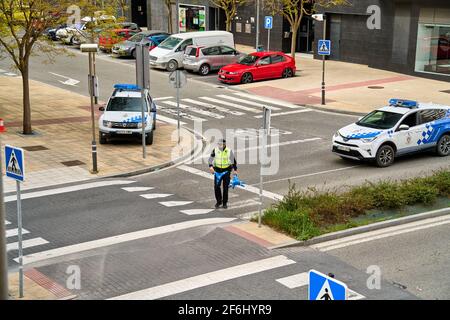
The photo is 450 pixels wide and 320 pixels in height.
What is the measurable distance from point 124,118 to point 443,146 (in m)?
10.3

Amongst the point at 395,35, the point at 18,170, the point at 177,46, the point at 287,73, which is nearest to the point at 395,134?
the point at 18,170

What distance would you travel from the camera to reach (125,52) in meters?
44.5

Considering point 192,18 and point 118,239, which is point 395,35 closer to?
point 192,18

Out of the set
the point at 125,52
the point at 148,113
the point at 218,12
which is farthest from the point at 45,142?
the point at 218,12

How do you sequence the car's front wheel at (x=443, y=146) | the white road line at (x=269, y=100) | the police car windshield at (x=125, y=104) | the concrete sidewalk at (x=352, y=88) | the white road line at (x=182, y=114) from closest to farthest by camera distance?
the car's front wheel at (x=443, y=146), the police car windshield at (x=125, y=104), the white road line at (x=182, y=114), the white road line at (x=269, y=100), the concrete sidewalk at (x=352, y=88)

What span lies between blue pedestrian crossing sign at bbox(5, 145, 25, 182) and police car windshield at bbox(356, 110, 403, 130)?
12.3 m

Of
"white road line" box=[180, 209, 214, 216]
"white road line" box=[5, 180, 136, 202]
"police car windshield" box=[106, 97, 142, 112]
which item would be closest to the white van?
"police car windshield" box=[106, 97, 142, 112]

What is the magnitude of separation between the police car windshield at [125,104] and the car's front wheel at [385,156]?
8.29 meters

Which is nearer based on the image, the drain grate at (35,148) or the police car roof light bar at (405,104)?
the police car roof light bar at (405,104)

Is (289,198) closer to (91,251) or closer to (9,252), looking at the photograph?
(91,251)

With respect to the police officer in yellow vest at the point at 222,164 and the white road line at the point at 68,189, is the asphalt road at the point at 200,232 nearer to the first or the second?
the white road line at the point at 68,189

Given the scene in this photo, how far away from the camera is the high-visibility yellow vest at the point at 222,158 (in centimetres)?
1645

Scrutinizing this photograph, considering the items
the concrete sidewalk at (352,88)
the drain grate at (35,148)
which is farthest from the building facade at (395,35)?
the drain grate at (35,148)

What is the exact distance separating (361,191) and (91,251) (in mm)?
6509
